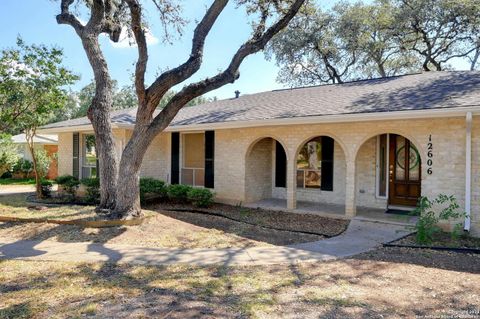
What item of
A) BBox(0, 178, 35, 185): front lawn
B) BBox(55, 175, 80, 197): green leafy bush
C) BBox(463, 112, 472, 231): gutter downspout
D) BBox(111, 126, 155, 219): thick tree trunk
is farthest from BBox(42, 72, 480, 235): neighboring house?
BBox(0, 178, 35, 185): front lawn

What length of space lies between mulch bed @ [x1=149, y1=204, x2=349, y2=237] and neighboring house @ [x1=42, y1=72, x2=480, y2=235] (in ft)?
2.18

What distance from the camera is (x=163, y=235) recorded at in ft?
26.5

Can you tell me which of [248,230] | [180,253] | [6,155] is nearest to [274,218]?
[248,230]

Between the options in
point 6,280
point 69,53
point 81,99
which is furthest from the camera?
point 81,99

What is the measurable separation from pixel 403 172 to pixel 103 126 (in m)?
8.95

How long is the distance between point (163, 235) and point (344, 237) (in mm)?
4123

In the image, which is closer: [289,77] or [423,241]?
[423,241]

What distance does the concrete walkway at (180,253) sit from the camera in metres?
6.26

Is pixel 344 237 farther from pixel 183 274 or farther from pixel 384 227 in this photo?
pixel 183 274

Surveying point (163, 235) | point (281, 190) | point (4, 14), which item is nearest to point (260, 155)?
point (281, 190)

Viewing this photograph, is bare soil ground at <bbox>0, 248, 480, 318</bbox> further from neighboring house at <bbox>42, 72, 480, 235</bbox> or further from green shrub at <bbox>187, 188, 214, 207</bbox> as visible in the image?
green shrub at <bbox>187, 188, 214, 207</bbox>

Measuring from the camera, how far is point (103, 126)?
9750 mm

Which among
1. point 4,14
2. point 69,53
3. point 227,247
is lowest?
point 227,247

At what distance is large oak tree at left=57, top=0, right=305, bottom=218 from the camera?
8594 millimetres
